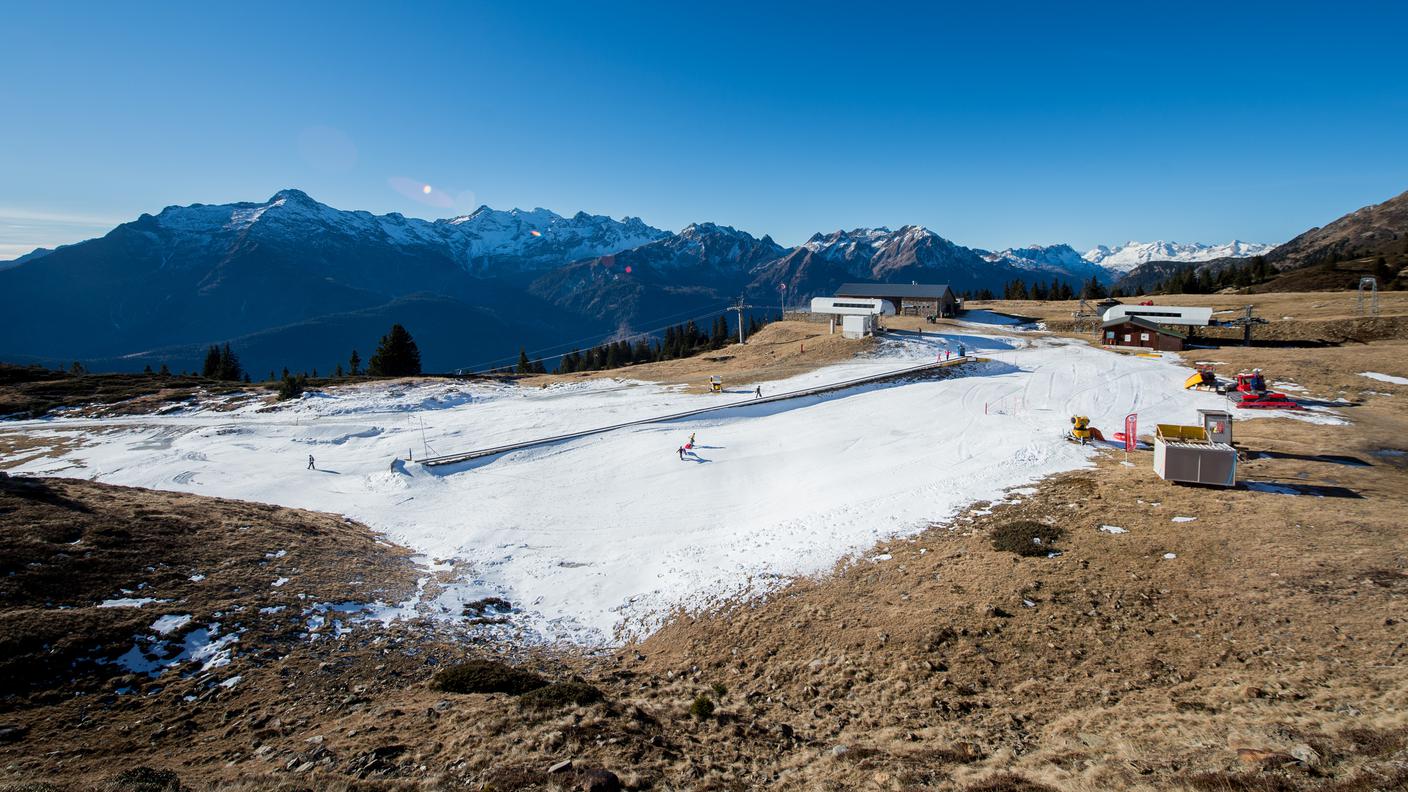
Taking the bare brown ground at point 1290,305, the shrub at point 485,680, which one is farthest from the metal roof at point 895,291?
the shrub at point 485,680

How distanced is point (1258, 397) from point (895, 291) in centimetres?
5928

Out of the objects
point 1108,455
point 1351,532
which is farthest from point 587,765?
point 1108,455

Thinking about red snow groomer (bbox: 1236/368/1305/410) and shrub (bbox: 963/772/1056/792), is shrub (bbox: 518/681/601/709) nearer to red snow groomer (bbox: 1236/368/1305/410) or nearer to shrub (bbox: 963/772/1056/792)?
shrub (bbox: 963/772/1056/792)

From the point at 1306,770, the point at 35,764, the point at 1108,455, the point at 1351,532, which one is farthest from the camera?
the point at 1108,455

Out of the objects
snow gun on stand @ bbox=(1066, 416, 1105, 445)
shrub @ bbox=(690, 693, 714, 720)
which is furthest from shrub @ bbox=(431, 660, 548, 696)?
snow gun on stand @ bbox=(1066, 416, 1105, 445)

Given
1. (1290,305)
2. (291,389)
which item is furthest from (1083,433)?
(1290,305)

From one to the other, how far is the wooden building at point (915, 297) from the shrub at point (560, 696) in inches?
3152

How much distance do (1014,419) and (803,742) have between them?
28.5 meters

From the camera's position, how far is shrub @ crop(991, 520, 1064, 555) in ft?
53.7

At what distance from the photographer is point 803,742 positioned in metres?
9.84

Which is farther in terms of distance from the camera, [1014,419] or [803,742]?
[1014,419]

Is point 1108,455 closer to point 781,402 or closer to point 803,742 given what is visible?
point 781,402

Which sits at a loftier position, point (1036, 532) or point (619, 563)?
point (1036, 532)

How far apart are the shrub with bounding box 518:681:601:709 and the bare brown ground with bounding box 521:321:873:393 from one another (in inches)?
1393
